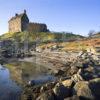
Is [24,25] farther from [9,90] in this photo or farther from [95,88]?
[95,88]

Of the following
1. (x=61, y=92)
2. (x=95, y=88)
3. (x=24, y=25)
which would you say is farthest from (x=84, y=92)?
(x=24, y=25)

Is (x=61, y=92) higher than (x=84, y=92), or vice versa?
(x=84, y=92)

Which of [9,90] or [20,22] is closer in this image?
[9,90]

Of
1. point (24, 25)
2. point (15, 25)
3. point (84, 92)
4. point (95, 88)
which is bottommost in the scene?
point (84, 92)

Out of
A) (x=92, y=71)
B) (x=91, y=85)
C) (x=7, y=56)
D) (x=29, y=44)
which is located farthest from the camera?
(x=29, y=44)

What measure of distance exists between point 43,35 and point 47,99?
401 ft

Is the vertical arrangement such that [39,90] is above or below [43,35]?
below

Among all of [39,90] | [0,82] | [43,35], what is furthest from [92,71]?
[43,35]

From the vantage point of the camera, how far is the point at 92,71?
4459 cm

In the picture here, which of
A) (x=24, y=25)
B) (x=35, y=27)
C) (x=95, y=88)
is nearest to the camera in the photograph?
(x=95, y=88)

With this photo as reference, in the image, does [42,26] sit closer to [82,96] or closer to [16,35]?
[16,35]

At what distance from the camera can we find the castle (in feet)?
526

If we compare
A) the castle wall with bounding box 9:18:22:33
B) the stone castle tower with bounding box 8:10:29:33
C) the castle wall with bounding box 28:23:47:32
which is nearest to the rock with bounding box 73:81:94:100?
the castle wall with bounding box 28:23:47:32

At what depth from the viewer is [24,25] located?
16700 cm
